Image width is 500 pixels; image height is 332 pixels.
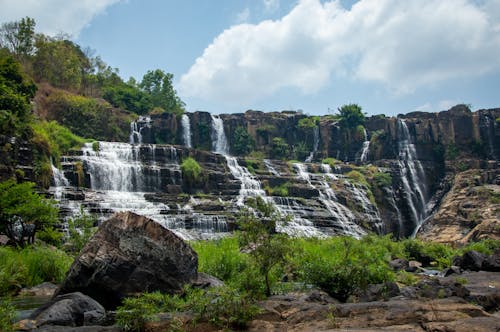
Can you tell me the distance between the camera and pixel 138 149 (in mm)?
37312

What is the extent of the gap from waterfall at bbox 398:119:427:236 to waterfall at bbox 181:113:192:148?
2614 cm

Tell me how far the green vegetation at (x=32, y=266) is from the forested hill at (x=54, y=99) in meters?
14.5

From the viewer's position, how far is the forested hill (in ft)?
94.9

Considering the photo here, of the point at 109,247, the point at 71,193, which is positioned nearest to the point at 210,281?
the point at 109,247

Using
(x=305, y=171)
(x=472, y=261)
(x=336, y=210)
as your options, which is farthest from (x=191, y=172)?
(x=472, y=261)

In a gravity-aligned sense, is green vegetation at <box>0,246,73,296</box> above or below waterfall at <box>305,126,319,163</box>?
below

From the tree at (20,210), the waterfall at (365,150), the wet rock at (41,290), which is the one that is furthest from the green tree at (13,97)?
the waterfall at (365,150)

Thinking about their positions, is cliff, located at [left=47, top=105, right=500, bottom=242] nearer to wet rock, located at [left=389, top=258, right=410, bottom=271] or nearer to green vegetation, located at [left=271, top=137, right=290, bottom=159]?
green vegetation, located at [left=271, top=137, right=290, bottom=159]

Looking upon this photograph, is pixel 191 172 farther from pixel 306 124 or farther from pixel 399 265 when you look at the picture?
pixel 306 124

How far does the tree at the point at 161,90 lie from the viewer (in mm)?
62406

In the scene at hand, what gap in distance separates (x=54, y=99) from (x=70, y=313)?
1693 inches

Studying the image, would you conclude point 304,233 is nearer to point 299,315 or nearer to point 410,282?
point 410,282

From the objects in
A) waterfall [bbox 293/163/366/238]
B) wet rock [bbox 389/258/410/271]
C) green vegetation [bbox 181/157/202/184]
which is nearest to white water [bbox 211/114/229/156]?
waterfall [bbox 293/163/366/238]

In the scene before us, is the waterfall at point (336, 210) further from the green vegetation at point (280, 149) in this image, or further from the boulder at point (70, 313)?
the boulder at point (70, 313)
